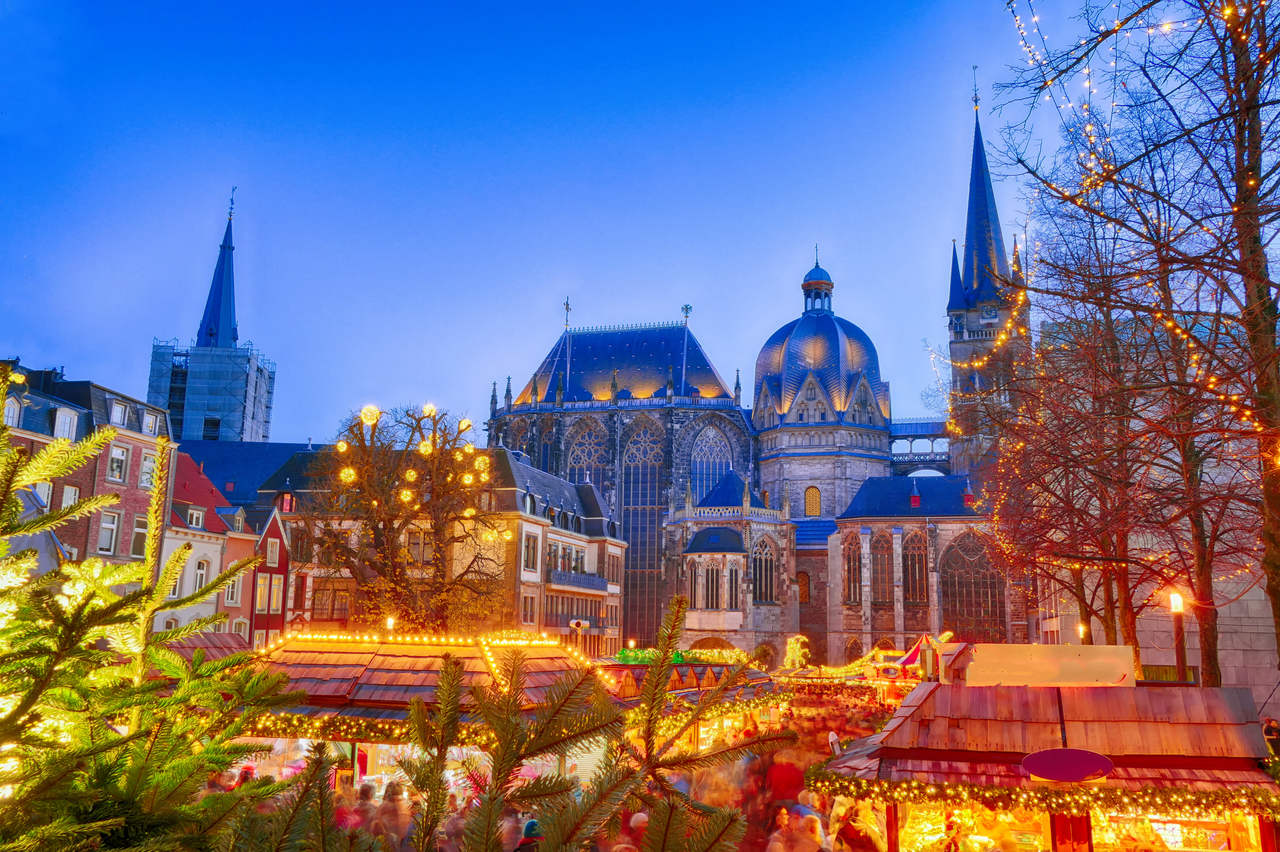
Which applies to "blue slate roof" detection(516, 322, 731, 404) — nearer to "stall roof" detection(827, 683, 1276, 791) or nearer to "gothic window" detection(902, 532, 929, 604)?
"gothic window" detection(902, 532, 929, 604)

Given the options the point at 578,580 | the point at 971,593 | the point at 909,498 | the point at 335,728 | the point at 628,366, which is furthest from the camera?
the point at 628,366

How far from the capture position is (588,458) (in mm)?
66312

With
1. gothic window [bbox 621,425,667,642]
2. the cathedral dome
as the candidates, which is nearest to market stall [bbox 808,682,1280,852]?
gothic window [bbox 621,425,667,642]

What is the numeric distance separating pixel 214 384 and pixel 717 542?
46723mm

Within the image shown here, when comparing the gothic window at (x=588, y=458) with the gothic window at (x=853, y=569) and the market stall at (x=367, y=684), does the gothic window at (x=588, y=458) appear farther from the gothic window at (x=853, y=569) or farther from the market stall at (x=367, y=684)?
the market stall at (x=367, y=684)

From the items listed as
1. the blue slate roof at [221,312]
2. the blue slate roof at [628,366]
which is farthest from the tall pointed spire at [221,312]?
the blue slate roof at [628,366]

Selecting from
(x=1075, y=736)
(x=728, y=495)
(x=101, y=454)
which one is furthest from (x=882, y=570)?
(x=1075, y=736)

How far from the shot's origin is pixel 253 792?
3926 mm

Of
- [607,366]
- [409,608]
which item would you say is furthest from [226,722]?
[607,366]

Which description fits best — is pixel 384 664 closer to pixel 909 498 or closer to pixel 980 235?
pixel 909 498

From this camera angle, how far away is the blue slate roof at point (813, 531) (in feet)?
196

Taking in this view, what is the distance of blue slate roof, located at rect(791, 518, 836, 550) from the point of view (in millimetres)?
59875

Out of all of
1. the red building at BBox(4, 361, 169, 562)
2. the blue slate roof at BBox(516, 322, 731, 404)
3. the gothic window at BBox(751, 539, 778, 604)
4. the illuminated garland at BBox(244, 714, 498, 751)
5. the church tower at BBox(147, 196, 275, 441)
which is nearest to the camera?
the illuminated garland at BBox(244, 714, 498, 751)

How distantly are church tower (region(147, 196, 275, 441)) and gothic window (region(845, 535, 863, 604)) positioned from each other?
49.6 metres
